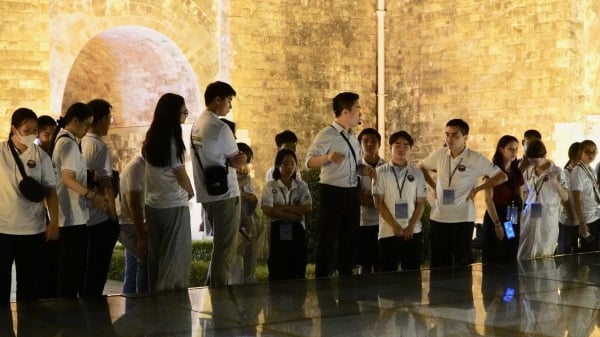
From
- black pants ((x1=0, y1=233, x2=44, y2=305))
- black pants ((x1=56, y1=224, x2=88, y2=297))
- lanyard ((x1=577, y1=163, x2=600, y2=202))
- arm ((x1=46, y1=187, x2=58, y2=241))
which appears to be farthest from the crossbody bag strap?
lanyard ((x1=577, y1=163, x2=600, y2=202))

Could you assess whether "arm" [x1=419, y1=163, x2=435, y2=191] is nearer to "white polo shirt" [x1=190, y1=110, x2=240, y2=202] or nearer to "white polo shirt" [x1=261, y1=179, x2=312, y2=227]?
"white polo shirt" [x1=261, y1=179, x2=312, y2=227]

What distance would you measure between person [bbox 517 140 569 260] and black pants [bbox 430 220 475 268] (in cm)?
82

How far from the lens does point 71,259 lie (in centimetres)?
660

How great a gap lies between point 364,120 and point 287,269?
973 cm

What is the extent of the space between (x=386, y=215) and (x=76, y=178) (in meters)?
2.67

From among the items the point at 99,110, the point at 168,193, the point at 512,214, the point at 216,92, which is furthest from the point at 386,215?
the point at 99,110

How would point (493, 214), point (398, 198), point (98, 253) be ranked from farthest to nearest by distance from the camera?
point (493, 214)
point (398, 198)
point (98, 253)

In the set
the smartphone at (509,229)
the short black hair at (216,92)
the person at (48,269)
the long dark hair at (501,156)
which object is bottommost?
the person at (48,269)

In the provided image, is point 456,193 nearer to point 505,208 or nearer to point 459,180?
point 459,180

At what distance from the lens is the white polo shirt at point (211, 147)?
22.1 feet

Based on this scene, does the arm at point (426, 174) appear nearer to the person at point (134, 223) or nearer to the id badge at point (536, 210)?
the id badge at point (536, 210)

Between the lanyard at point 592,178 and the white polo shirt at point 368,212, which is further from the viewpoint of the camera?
the lanyard at point 592,178

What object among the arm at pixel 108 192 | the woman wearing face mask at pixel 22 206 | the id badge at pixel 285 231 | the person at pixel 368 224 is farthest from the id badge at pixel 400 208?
the woman wearing face mask at pixel 22 206

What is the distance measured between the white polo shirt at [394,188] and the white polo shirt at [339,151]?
0.99 feet
